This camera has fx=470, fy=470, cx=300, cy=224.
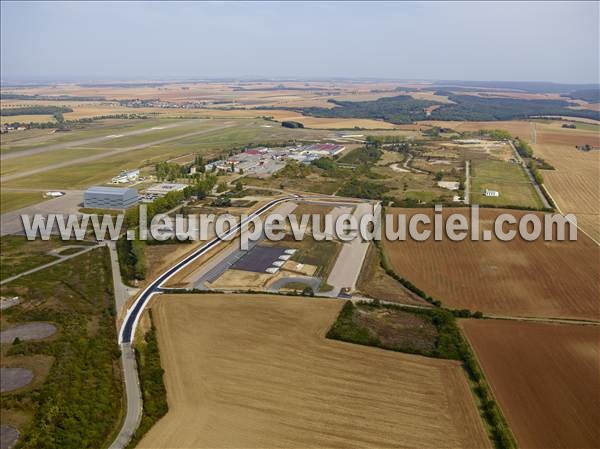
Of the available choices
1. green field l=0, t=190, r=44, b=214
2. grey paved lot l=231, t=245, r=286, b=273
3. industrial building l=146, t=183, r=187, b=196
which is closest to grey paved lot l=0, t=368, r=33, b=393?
grey paved lot l=231, t=245, r=286, b=273

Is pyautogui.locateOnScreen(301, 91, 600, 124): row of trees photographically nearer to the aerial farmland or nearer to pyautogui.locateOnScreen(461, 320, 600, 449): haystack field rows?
the aerial farmland

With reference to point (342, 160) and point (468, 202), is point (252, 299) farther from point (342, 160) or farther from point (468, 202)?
point (342, 160)

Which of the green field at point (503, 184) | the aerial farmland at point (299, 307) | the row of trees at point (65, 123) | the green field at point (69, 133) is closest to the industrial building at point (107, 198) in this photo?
the aerial farmland at point (299, 307)

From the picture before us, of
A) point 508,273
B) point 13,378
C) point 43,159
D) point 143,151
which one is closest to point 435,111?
point 143,151

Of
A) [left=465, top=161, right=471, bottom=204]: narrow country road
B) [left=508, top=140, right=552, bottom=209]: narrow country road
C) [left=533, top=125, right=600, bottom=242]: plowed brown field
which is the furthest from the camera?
[left=465, top=161, right=471, bottom=204]: narrow country road

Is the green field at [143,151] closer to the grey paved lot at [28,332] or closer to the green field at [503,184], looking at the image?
the grey paved lot at [28,332]

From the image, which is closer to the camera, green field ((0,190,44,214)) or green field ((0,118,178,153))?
green field ((0,190,44,214))
